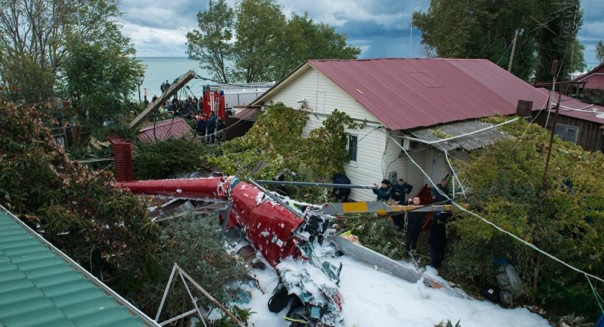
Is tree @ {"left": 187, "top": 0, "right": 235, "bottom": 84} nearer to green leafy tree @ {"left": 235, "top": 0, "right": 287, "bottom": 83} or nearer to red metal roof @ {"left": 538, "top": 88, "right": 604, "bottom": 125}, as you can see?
green leafy tree @ {"left": 235, "top": 0, "right": 287, "bottom": 83}

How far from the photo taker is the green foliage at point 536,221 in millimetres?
8812

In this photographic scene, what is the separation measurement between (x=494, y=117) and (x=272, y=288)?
1192 centimetres

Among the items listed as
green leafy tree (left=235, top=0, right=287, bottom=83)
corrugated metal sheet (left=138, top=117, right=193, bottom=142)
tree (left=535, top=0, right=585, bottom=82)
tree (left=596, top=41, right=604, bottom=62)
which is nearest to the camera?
corrugated metal sheet (left=138, top=117, right=193, bottom=142)

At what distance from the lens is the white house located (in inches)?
570

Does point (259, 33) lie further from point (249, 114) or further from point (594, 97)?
point (594, 97)

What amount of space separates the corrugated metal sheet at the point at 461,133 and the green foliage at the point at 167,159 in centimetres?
762

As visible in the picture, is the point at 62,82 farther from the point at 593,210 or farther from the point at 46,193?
the point at 593,210

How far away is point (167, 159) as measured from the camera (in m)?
14.5

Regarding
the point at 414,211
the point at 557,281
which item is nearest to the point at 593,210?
the point at 557,281

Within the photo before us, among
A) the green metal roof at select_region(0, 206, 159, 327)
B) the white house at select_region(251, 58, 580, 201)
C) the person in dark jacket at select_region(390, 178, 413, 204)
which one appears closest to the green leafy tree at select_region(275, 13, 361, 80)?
the white house at select_region(251, 58, 580, 201)

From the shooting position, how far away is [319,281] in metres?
8.40

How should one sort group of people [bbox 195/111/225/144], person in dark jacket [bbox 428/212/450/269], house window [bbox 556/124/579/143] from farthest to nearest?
house window [bbox 556/124/579/143]
group of people [bbox 195/111/225/144]
person in dark jacket [bbox 428/212/450/269]

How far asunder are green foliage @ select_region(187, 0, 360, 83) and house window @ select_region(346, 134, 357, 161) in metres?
25.5

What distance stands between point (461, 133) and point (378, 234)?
5.45 m
